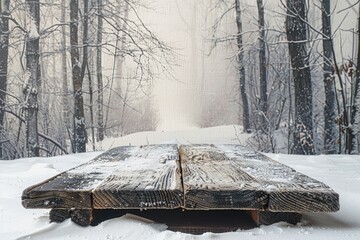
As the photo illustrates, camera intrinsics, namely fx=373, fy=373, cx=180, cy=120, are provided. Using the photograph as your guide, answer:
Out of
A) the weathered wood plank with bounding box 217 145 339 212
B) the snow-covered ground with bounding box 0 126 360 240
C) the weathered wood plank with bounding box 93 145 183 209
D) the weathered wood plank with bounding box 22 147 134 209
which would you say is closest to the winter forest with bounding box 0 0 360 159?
the snow-covered ground with bounding box 0 126 360 240

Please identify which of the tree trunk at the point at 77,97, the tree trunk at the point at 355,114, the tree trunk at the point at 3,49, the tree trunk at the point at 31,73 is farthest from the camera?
the tree trunk at the point at 77,97

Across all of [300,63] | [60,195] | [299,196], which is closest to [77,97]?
[300,63]

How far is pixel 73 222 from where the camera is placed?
1.04 m

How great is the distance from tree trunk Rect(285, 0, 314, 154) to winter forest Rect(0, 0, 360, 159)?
11 mm

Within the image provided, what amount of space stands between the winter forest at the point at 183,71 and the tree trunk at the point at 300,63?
0.01 m

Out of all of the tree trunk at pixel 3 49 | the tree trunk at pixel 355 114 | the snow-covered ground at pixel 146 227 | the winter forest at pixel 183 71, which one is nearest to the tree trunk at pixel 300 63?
the winter forest at pixel 183 71

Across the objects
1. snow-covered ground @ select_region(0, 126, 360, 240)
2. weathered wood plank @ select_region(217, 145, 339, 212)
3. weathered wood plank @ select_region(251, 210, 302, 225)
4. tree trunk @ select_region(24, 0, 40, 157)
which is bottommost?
snow-covered ground @ select_region(0, 126, 360, 240)

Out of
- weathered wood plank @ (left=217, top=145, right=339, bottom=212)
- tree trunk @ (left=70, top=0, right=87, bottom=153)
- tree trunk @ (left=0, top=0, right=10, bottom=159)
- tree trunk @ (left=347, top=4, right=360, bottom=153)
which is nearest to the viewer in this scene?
weathered wood plank @ (left=217, top=145, right=339, bottom=212)

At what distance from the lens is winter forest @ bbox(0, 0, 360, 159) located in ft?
13.6

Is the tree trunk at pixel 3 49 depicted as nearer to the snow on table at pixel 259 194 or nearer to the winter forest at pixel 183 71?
the winter forest at pixel 183 71

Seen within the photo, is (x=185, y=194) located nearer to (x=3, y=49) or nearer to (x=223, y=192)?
(x=223, y=192)

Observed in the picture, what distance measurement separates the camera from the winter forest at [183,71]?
416cm

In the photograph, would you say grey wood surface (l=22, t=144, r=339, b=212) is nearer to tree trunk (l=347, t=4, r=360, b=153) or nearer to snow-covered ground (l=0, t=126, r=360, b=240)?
snow-covered ground (l=0, t=126, r=360, b=240)

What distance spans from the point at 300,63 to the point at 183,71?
7170 mm
